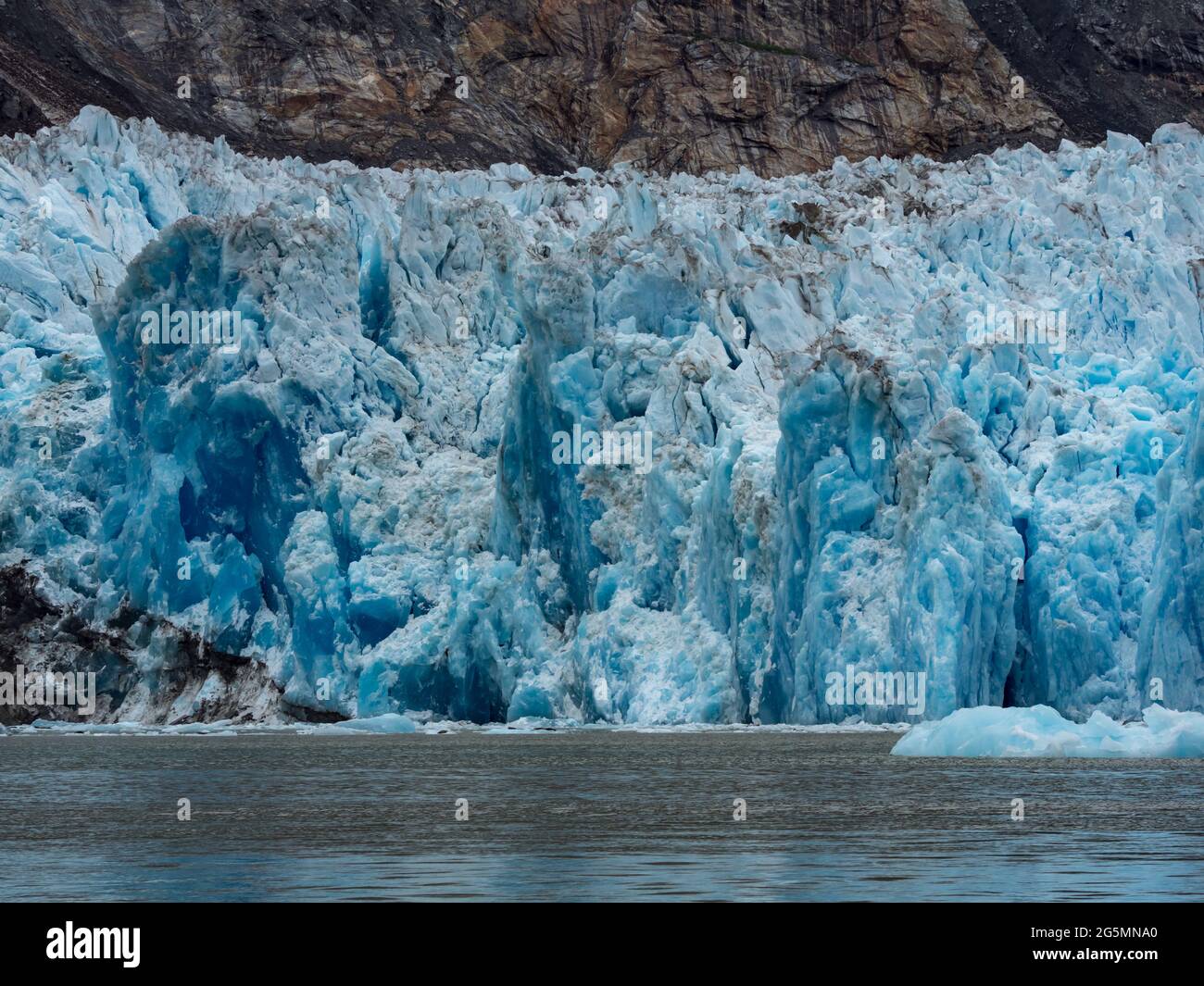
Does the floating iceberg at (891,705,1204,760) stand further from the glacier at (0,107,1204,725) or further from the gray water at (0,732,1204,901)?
the glacier at (0,107,1204,725)

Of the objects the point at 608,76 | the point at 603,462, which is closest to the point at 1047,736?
the point at 603,462

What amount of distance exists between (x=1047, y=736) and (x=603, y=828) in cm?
1216

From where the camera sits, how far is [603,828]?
20000 millimetres

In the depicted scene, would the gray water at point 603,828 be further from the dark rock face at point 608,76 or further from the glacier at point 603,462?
the dark rock face at point 608,76

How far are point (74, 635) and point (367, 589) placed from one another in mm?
8557

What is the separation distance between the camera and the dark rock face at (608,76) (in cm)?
8225

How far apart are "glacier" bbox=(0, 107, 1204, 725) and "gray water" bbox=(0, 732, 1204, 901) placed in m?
5.37

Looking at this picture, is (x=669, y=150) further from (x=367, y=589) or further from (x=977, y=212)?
(x=367, y=589)

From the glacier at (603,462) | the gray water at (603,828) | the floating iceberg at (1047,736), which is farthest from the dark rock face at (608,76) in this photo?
the gray water at (603,828)

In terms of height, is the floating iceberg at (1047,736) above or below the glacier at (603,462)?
below

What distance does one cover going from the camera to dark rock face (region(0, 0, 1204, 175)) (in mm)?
82250

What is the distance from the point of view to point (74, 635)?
1764 inches

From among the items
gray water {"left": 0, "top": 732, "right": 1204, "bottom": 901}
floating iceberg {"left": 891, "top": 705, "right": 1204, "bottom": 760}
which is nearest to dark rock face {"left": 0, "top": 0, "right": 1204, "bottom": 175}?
floating iceberg {"left": 891, "top": 705, "right": 1204, "bottom": 760}

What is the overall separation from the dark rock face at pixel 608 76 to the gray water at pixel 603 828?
54.1 metres
